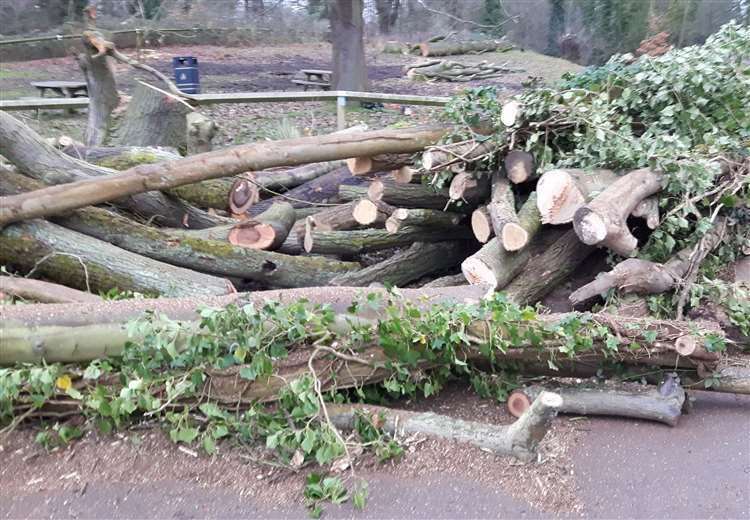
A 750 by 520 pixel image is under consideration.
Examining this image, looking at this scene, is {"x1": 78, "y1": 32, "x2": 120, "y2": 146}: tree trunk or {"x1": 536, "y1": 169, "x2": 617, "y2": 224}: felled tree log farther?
{"x1": 78, "y1": 32, "x2": 120, "y2": 146}: tree trunk

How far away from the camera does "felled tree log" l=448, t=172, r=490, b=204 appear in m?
5.63

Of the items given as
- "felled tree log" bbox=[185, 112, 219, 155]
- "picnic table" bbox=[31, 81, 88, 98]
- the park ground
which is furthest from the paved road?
"picnic table" bbox=[31, 81, 88, 98]

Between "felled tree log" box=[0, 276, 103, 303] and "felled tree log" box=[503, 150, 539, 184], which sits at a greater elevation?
"felled tree log" box=[503, 150, 539, 184]

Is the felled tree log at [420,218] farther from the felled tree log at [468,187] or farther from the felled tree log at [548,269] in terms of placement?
the felled tree log at [548,269]

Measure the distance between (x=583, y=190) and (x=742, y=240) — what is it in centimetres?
164

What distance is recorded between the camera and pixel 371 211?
5848 millimetres

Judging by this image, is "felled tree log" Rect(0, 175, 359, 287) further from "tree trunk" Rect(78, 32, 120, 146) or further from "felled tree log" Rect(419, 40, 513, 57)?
"felled tree log" Rect(419, 40, 513, 57)

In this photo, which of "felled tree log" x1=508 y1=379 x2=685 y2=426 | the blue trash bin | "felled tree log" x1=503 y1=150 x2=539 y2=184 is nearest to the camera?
"felled tree log" x1=508 y1=379 x2=685 y2=426

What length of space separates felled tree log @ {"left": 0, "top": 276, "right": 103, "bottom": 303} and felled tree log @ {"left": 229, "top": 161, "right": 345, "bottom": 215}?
1865mm

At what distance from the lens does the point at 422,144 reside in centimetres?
580

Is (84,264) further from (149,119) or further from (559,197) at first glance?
(559,197)

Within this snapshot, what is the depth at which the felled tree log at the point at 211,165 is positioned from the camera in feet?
17.0

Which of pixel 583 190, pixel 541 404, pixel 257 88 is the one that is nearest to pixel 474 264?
pixel 583 190

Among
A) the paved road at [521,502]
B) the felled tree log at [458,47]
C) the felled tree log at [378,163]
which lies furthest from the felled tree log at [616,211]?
the felled tree log at [458,47]
